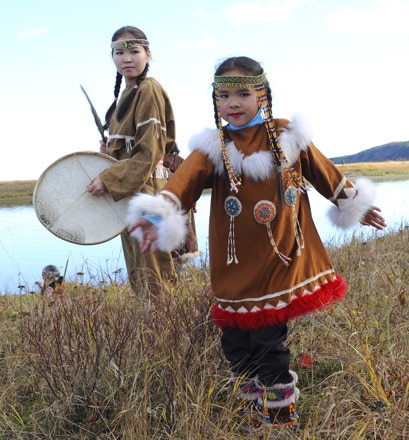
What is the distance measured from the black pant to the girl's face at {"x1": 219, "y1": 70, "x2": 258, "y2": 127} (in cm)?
88

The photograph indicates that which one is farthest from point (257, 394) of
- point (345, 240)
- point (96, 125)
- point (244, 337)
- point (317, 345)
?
point (345, 240)

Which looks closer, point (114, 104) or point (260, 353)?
point (260, 353)

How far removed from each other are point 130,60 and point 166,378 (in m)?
2.00

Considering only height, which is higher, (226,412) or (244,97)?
(244,97)

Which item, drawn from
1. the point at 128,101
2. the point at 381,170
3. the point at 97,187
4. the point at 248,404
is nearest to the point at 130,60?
the point at 128,101

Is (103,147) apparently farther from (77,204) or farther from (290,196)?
(290,196)

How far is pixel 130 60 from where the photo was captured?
3.49m

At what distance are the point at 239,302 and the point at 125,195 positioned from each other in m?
1.25

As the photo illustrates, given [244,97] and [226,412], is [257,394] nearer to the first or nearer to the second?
[226,412]

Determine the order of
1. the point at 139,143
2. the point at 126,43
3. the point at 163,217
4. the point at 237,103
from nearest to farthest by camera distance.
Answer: the point at 163,217 → the point at 237,103 → the point at 139,143 → the point at 126,43

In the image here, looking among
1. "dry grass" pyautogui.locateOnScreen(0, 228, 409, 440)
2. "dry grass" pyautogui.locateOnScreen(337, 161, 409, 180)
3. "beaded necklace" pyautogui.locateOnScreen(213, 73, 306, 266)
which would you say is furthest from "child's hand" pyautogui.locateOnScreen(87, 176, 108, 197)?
"dry grass" pyautogui.locateOnScreen(337, 161, 409, 180)

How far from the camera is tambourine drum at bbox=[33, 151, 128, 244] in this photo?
11.4 ft

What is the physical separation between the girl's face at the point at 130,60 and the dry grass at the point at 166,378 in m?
1.42

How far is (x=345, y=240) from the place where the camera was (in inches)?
218
